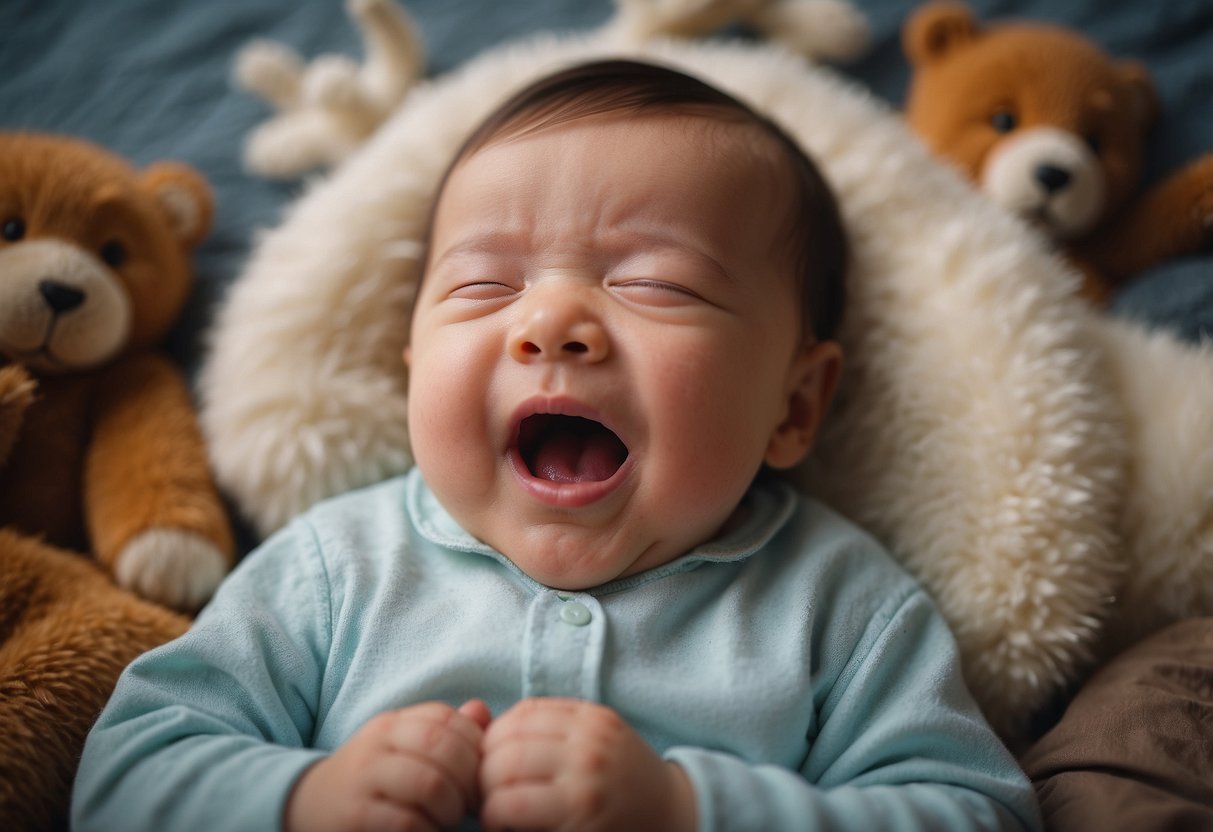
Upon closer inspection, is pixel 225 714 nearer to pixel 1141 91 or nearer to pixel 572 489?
pixel 572 489

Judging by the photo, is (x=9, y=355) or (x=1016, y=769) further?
(x=9, y=355)

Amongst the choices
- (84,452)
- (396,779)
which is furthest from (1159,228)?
(84,452)

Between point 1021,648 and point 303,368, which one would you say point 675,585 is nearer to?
point 1021,648

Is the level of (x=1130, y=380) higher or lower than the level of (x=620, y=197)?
lower

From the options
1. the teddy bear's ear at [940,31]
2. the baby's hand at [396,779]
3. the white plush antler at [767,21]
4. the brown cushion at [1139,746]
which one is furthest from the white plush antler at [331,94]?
the brown cushion at [1139,746]

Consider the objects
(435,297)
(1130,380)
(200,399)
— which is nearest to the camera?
(435,297)

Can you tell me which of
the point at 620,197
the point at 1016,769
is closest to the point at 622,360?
the point at 620,197

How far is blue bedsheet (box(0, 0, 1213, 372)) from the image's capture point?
1.56 metres

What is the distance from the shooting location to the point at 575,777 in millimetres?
755

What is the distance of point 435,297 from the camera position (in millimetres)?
1069

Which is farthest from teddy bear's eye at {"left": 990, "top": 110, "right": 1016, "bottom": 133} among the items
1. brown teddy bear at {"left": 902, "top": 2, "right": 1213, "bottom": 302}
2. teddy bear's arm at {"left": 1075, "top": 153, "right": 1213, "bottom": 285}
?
teddy bear's arm at {"left": 1075, "top": 153, "right": 1213, "bottom": 285}

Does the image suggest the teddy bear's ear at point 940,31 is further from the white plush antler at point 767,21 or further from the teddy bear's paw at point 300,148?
the teddy bear's paw at point 300,148

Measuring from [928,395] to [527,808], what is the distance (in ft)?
2.39

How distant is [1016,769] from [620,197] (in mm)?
719
